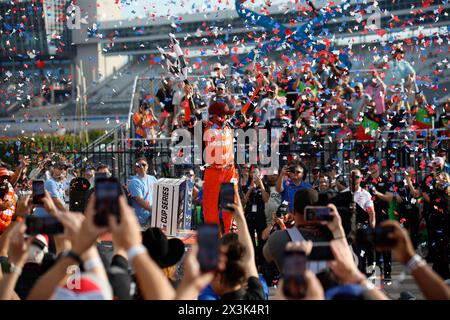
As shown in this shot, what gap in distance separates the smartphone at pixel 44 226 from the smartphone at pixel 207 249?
849 mm

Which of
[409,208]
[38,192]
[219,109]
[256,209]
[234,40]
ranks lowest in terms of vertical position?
[409,208]

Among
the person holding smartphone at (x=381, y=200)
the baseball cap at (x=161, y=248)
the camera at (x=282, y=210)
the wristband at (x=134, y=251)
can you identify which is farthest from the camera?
the person holding smartphone at (x=381, y=200)

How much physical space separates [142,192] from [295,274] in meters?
7.92

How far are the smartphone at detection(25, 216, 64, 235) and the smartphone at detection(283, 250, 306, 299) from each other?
1123 millimetres

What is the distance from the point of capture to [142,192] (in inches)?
431

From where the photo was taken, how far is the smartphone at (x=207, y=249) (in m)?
3.11

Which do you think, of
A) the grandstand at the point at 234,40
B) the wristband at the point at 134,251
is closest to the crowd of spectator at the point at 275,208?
the wristband at the point at 134,251

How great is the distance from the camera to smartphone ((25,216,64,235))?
3689mm

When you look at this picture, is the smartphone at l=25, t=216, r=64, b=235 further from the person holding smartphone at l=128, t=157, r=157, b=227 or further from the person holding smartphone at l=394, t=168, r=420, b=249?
the person holding smartphone at l=394, t=168, r=420, b=249

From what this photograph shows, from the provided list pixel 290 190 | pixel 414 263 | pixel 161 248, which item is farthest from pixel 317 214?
pixel 290 190

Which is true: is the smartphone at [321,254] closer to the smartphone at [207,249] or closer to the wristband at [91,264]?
the smartphone at [207,249]

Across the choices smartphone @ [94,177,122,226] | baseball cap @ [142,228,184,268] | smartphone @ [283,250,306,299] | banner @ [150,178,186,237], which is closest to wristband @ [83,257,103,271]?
smartphone @ [94,177,122,226]

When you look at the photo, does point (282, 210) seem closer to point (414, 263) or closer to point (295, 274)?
point (414, 263)
